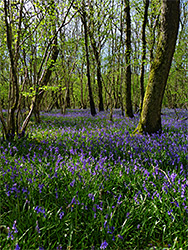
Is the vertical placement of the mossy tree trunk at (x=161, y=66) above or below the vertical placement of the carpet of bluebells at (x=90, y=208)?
above

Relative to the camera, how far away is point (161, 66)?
20.5 ft

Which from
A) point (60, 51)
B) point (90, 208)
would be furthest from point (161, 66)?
point (60, 51)

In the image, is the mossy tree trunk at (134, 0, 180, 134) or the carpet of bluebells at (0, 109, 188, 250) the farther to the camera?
the mossy tree trunk at (134, 0, 180, 134)

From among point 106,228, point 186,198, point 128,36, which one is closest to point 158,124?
point 186,198

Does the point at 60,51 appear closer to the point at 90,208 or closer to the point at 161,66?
the point at 161,66

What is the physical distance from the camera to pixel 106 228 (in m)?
2.20

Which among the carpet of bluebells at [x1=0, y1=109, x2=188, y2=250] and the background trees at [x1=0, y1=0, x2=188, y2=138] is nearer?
the carpet of bluebells at [x1=0, y1=109, x2=188, y2=250]

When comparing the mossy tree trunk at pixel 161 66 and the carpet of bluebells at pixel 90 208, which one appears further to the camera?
the mossy tree trunk at pixel 161 66

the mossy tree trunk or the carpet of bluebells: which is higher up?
the mossy tree trunk

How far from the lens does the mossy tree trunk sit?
6.05 metres

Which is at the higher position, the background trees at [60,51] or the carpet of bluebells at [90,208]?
the background trees at [60,51]

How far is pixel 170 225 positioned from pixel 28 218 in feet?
5.76

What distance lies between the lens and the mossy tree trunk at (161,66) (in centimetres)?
605

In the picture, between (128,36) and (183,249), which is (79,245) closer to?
(183,249)
